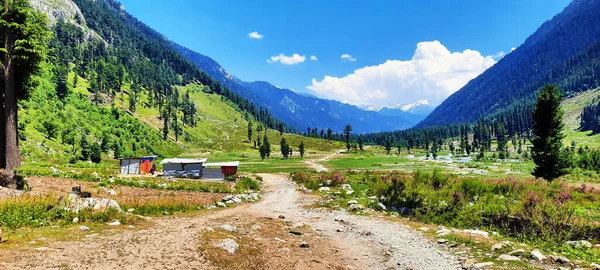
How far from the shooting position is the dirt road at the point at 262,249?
428 inches

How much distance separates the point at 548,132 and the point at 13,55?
58414 mm

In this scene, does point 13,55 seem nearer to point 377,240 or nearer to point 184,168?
point 377,240

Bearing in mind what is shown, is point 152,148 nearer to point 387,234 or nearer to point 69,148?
point 69,148

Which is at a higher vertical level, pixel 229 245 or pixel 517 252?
pixel 229 245

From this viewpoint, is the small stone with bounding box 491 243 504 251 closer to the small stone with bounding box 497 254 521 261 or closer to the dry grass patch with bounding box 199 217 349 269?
the small stone with bounding box 497 254 521 261

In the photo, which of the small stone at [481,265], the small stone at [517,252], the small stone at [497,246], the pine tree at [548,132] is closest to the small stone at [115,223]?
the small stone at [481,265]

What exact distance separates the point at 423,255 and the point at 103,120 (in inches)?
4832

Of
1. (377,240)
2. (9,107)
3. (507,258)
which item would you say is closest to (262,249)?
(377,240)

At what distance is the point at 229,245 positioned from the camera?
13.6 meters

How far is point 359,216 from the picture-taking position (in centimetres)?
2497

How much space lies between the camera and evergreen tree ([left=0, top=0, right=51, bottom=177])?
74.9 feet

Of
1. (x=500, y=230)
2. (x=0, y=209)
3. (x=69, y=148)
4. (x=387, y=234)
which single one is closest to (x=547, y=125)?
(x=500, y=230)

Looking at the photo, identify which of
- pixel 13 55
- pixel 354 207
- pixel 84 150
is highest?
pixel 13 55

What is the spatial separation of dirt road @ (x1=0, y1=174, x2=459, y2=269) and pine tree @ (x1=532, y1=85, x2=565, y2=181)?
111 feet
